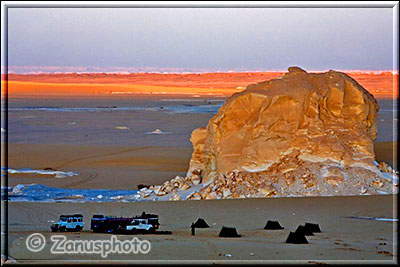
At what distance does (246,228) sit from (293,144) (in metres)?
3.89

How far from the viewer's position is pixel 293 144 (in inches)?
675

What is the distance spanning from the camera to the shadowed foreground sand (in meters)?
10.7

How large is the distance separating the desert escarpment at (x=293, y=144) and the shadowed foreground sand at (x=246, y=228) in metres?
0.68

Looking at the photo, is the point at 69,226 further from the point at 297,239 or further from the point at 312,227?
the point at 312,227

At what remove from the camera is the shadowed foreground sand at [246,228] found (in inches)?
422

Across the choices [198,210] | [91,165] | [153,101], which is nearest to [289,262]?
[198,210]

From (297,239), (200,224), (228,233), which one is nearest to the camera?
(297,239)

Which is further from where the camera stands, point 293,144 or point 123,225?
point 293,144

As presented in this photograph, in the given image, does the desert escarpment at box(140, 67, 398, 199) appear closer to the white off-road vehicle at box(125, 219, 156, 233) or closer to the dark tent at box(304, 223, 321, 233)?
the dark tent at box(304, 223, 321, 233)

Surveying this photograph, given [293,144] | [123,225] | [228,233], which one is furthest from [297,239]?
[293,144]

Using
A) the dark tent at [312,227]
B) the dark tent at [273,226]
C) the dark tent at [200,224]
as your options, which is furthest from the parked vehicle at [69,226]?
the dark tent at [312,227]

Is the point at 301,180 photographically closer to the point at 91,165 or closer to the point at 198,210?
the point at 198,210

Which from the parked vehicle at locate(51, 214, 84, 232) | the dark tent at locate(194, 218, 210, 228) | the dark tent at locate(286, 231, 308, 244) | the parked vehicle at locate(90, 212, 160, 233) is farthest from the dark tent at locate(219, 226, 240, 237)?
the parked vehicle at locate(51, 214, 84, 232)

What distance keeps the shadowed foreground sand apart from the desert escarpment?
680 mm
